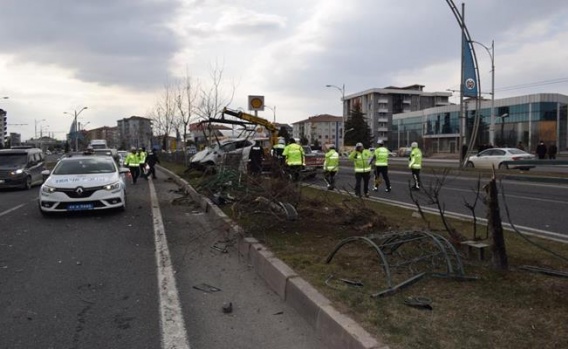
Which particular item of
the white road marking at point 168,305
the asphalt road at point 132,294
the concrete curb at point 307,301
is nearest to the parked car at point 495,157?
the asphalt road at point 132,294

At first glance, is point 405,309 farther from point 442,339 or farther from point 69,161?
point 69,161

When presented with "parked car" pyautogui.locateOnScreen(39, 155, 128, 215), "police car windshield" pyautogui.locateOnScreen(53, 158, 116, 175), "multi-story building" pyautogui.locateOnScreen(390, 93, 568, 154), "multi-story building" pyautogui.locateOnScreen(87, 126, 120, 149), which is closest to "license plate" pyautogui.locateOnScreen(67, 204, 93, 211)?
"parked car" pyautogui.locateOnScreen(39, 155, 128, 215)

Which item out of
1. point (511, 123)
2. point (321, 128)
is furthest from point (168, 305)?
point (321, 128)

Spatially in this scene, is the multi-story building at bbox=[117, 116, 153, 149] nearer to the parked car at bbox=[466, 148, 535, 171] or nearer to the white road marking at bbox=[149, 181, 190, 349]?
the parked car at bbox=[466, 148, 535, 171]

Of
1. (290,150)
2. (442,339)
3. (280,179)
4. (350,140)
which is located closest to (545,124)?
(350,140)

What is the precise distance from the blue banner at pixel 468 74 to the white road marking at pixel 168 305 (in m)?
21.6

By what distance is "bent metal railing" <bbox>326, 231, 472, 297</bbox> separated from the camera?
5.09 m

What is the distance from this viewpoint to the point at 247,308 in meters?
5.09

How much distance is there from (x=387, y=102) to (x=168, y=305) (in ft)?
406

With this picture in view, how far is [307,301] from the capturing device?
4691 millimetres

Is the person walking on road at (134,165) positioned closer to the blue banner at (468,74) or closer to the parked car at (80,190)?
the parked car at (80,190)

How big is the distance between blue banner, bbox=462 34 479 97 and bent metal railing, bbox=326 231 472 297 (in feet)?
70.9

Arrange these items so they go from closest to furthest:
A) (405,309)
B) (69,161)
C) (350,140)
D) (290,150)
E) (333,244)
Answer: (405,309), (333,244), (69,161), (290,150), (350,140)

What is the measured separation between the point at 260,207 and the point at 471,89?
819 inches
